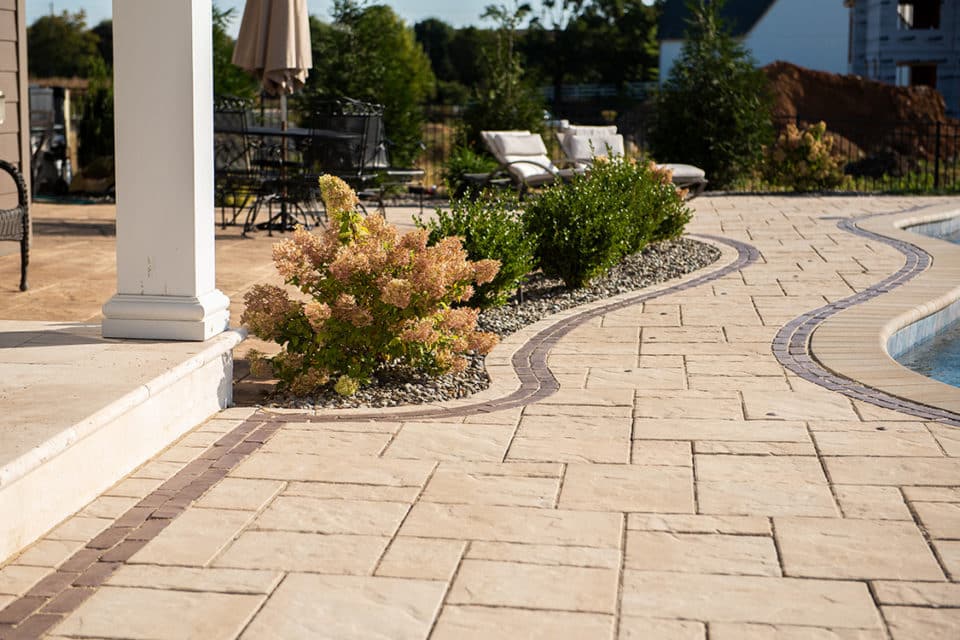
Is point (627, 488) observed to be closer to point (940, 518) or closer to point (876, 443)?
point (940, 518)

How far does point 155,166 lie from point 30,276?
2847 mm

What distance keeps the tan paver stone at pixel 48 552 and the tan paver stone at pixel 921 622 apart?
198cm

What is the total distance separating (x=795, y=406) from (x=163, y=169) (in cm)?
251

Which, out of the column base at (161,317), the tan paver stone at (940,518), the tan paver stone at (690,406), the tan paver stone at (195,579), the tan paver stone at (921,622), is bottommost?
the tan paver stone at (921,622)

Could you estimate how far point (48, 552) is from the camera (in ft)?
9.98

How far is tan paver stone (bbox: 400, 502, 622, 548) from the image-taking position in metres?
3.19

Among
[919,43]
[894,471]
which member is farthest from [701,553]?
[919,43]

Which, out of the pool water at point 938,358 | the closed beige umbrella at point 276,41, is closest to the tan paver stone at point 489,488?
the pool water at point 938,358

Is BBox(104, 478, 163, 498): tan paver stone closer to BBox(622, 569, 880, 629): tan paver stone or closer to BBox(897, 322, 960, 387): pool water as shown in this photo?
BBox(622, 569, 880, 629): tan paver stone

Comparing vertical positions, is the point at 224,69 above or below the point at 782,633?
above

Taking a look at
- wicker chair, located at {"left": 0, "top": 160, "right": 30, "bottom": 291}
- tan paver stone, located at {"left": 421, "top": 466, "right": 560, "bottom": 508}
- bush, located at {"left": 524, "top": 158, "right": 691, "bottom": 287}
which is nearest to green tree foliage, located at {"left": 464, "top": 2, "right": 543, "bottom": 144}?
bush, located at {"left": 524, "top": 158, "right": 691, "bottom": 287}

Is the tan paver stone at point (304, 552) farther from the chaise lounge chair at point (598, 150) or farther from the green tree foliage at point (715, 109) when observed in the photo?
the green tree foliage at point (715, 109)

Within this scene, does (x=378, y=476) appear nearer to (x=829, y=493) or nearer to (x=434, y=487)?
(x=434, y=487)

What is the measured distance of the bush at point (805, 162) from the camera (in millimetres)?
14320
